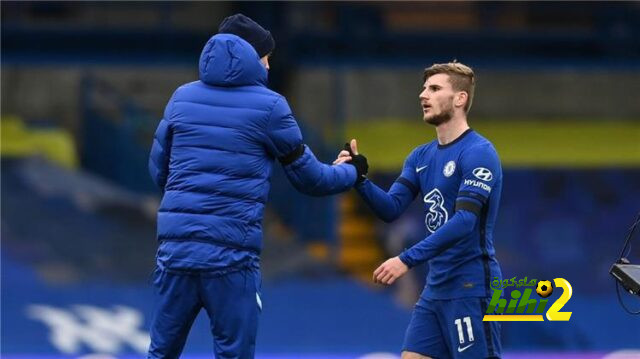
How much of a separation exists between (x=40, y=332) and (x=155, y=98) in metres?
4.32

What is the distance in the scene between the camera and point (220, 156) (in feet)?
18.9

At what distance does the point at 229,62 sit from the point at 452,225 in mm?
1257

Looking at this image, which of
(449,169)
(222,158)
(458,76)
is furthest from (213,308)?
(458,76)

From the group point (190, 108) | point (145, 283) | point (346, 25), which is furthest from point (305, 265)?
point (190, 108)

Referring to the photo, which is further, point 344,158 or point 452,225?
point 344,158

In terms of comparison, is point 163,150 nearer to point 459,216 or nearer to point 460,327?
point 459,216

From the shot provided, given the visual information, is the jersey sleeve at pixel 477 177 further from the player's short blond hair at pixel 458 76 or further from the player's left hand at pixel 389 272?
the player's left hand at pixel 389 272

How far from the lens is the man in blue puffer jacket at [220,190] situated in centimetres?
572

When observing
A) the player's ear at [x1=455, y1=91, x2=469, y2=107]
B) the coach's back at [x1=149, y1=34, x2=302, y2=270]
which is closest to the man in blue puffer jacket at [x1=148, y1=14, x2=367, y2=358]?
the coach's back at [x1=149, y1=34, x2=302, y2=270]

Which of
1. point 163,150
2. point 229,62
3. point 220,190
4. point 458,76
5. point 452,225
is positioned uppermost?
point 458,76

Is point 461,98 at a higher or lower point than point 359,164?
higher

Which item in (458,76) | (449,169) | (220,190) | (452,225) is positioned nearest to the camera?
(220,190)

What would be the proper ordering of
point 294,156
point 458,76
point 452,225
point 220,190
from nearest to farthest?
point 220,190 → point 294,156 → point 452,225 → point 458,76

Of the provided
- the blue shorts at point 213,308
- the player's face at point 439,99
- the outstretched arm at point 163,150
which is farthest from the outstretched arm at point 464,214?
the outstretched arm at point 163,150
